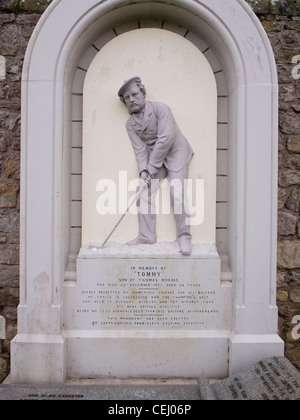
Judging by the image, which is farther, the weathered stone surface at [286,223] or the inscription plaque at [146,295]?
the weathered stone surface at [286,223]

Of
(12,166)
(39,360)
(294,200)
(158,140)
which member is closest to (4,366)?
(39,360)

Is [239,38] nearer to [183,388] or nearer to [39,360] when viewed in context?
[183,388]

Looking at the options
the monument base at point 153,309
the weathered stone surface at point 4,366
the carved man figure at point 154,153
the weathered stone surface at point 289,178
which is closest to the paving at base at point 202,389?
the monument base at point 153,309

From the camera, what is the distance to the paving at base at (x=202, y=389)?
3111 millimetres

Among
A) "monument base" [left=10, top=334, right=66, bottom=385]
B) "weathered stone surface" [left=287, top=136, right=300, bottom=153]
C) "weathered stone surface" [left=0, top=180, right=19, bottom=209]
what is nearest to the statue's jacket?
"weathered stone surface" [left=287, top=136, right=300, bottom=153]

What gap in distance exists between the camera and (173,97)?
12.7 ft

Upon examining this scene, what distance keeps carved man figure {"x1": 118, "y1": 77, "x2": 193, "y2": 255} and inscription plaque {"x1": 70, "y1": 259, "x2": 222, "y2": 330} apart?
259mm

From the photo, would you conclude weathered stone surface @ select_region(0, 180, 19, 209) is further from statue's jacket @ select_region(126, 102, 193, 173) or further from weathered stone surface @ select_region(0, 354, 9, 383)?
weathered stone surface @ select_region(0, 354, 9, 383)

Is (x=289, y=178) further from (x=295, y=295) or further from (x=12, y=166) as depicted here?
(x=12, y=166)

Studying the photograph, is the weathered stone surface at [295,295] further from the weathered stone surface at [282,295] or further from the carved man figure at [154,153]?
the carved man figure at [154,153]

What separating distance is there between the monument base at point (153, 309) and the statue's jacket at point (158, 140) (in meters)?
0.92

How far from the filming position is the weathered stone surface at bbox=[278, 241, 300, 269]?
153 inches
